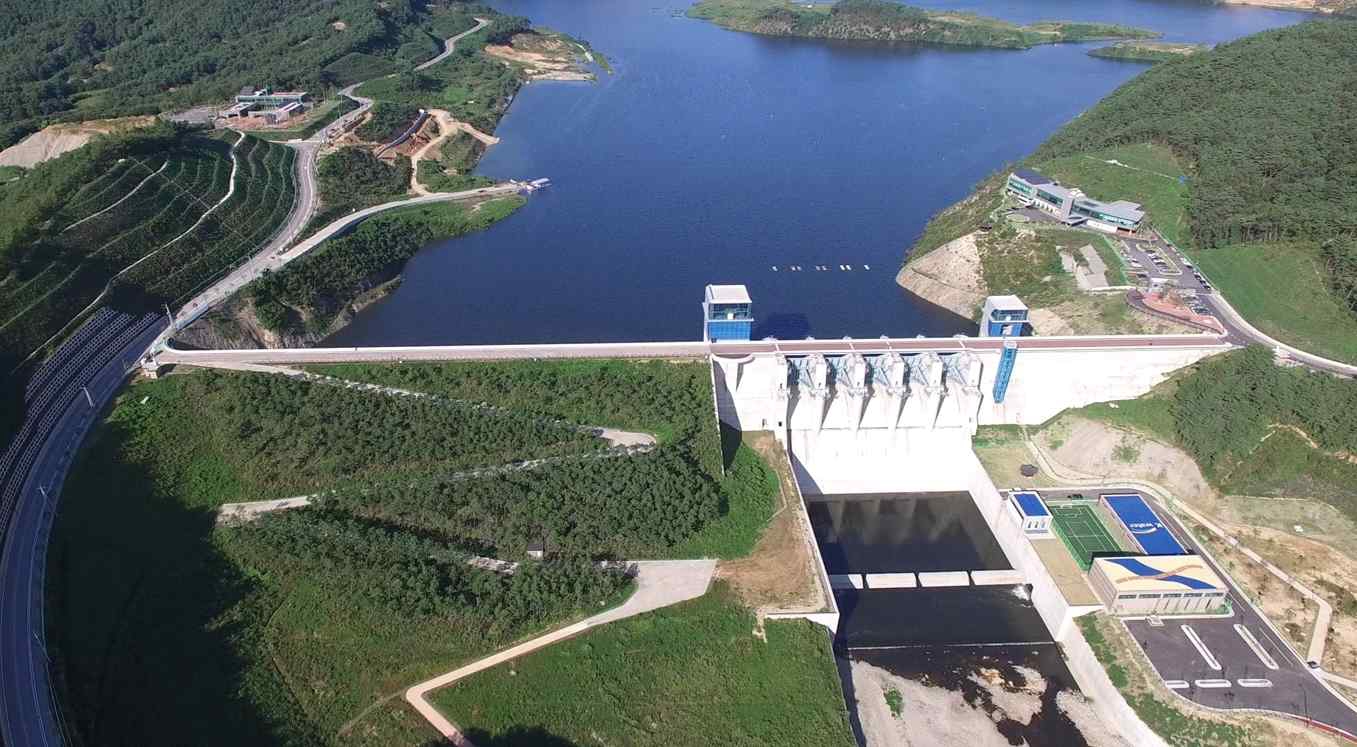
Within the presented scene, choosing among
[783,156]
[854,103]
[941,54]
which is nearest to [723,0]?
[941,54]

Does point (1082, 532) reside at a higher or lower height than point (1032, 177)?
lower

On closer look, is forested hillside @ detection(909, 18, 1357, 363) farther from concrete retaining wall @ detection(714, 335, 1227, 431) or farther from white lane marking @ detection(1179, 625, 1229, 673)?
white lane marking @ detection(1179, 625, 1229, 673)

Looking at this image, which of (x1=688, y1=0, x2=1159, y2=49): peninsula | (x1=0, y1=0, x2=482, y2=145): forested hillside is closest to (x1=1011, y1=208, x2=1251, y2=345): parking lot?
(x1=0, y1=0, x2=482, y2=145): forested hillside

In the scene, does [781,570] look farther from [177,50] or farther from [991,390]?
[177,50]

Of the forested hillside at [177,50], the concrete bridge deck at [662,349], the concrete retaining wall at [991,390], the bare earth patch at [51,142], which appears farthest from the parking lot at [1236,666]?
the forested hillside at [177,50]

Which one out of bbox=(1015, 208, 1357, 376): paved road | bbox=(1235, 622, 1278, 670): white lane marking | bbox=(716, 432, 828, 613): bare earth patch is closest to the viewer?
bbox=(1235, 622, 1278, 670): white lane marking

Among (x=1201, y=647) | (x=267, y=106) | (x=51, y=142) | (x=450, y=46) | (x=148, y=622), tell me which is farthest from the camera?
(x=450, y=46)

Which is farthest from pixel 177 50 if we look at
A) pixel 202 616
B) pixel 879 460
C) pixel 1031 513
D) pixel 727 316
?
pixel 1031 513
